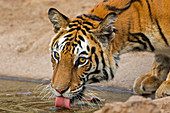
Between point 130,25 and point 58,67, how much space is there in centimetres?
99

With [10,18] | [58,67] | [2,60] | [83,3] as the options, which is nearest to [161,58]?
[58,67]

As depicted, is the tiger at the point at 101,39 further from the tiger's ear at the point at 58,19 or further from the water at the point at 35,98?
the water at the point at 35,98

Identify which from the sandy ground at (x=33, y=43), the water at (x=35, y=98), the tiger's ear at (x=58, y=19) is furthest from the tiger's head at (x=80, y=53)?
the sandy ground at (x=33, y=43)

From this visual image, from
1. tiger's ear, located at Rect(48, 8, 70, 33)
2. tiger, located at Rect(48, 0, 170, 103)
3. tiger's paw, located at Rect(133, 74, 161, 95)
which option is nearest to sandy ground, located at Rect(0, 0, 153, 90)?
tiger's paw, located at Rect(133, 74, 161, 95)

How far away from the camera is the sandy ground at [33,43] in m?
5.81

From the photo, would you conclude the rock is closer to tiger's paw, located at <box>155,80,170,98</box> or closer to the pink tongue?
the pink tongue

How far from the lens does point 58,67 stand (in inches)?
130

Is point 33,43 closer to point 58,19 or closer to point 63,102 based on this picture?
point 58,19

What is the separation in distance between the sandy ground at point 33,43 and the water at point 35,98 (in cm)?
55

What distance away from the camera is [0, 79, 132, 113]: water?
357 centimetres

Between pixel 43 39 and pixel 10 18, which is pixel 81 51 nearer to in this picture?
pixel 43 39

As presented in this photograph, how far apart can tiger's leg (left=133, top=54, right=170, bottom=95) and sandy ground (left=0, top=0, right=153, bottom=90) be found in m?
0.42

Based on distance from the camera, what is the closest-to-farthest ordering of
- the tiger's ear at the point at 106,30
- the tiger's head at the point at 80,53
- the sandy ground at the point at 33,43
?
the tiger's head at the point at 80,53, the tiger's ear at the point at 106,30, the sandy ground at the point at 33,43

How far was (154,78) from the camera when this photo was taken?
4.65 metres
